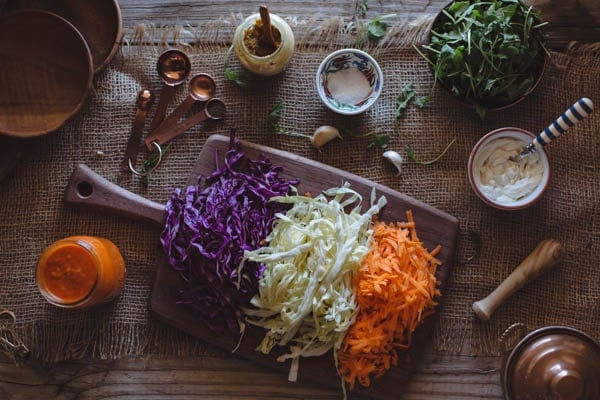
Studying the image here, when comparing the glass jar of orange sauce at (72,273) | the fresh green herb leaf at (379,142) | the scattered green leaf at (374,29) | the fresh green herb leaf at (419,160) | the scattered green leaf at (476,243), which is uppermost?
the scattered green leaf at (374,29)

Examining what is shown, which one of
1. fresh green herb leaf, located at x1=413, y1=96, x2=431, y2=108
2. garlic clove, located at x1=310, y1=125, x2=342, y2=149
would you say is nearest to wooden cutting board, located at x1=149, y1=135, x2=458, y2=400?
garlic clove, located at x1=310, y1=125, x2=342, y2=149

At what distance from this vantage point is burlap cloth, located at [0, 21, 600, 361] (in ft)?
8.66

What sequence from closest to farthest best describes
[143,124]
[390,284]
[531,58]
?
[390,284] → [531,58] → [143,124]

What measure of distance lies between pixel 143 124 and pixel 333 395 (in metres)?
1.40

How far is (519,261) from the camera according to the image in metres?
2.65

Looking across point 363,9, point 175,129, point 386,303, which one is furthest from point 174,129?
point 386,303

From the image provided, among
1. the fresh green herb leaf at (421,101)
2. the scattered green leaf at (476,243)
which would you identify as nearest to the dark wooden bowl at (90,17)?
the fresh green herb leaf at (421,101)

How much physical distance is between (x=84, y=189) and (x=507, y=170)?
69.1 inches

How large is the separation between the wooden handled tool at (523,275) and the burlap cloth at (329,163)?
8 centimetres

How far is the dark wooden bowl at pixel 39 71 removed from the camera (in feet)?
8.74

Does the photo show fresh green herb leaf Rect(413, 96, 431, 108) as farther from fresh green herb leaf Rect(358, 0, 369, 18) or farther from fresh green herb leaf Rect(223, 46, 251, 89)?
fresh green herb leaf Rect(223, 46, 251, 89)

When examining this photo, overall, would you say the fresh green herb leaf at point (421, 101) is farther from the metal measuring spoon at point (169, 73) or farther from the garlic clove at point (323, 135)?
the metal measuring spoon at point (169, 73)

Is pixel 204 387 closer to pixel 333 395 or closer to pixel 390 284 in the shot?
pixel 333 395

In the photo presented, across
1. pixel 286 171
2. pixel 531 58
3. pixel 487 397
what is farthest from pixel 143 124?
pixel 487 397
